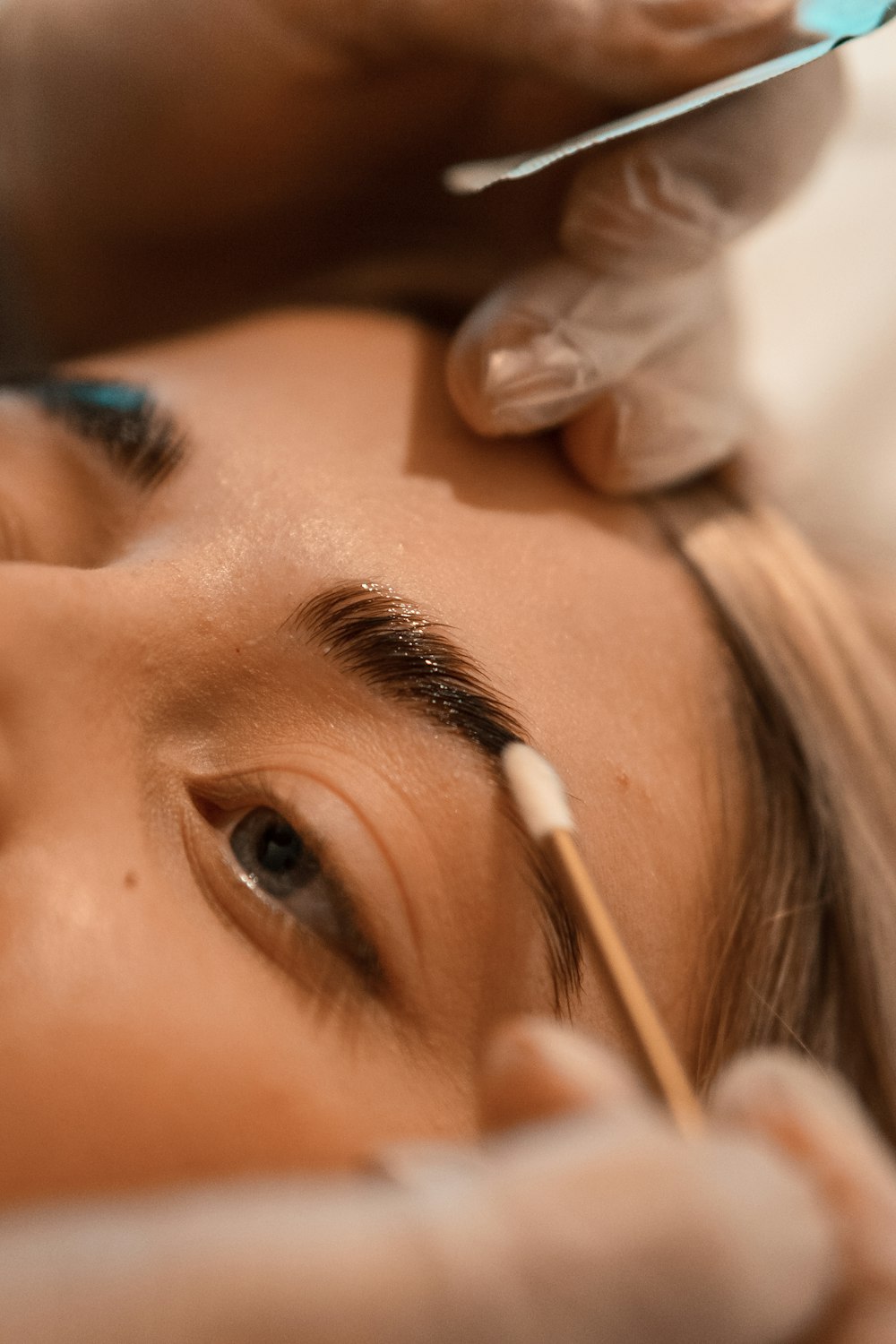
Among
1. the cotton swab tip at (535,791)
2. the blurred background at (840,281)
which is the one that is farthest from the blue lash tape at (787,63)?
the blurred background at (840,281)

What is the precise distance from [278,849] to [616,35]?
27.3 inches

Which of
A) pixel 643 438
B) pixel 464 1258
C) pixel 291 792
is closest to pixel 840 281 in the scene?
pixel 643 438

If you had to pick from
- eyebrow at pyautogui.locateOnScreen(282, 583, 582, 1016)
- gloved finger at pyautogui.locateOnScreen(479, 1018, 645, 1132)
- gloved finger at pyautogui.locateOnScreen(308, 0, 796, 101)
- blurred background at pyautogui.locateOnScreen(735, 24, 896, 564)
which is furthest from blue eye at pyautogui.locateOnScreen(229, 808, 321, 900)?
blurred background at pyautogui.locateOnScreen(735, 24, 896, 564)

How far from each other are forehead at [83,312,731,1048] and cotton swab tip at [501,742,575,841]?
0.15ft

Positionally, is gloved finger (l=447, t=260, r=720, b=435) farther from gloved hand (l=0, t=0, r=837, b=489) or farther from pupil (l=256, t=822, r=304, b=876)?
pupil (l=256, t=822, r=304, b=876)

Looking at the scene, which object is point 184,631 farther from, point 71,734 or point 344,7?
point 344,7

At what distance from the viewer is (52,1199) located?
50cm

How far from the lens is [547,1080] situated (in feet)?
1.40

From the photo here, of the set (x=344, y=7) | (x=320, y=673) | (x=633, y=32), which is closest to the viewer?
(x=320, y=673)

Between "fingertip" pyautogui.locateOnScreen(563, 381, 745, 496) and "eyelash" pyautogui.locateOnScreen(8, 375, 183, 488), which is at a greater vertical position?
"fingertip" pyautogui.locateOnScreen(563, 381, 745, 496)

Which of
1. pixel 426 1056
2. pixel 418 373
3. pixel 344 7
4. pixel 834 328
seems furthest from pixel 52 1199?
pixel 834 328

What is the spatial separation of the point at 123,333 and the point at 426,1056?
101cm

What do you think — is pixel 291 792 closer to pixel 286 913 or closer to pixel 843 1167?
pixel 286 913

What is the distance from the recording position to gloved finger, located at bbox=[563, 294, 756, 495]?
86cm
